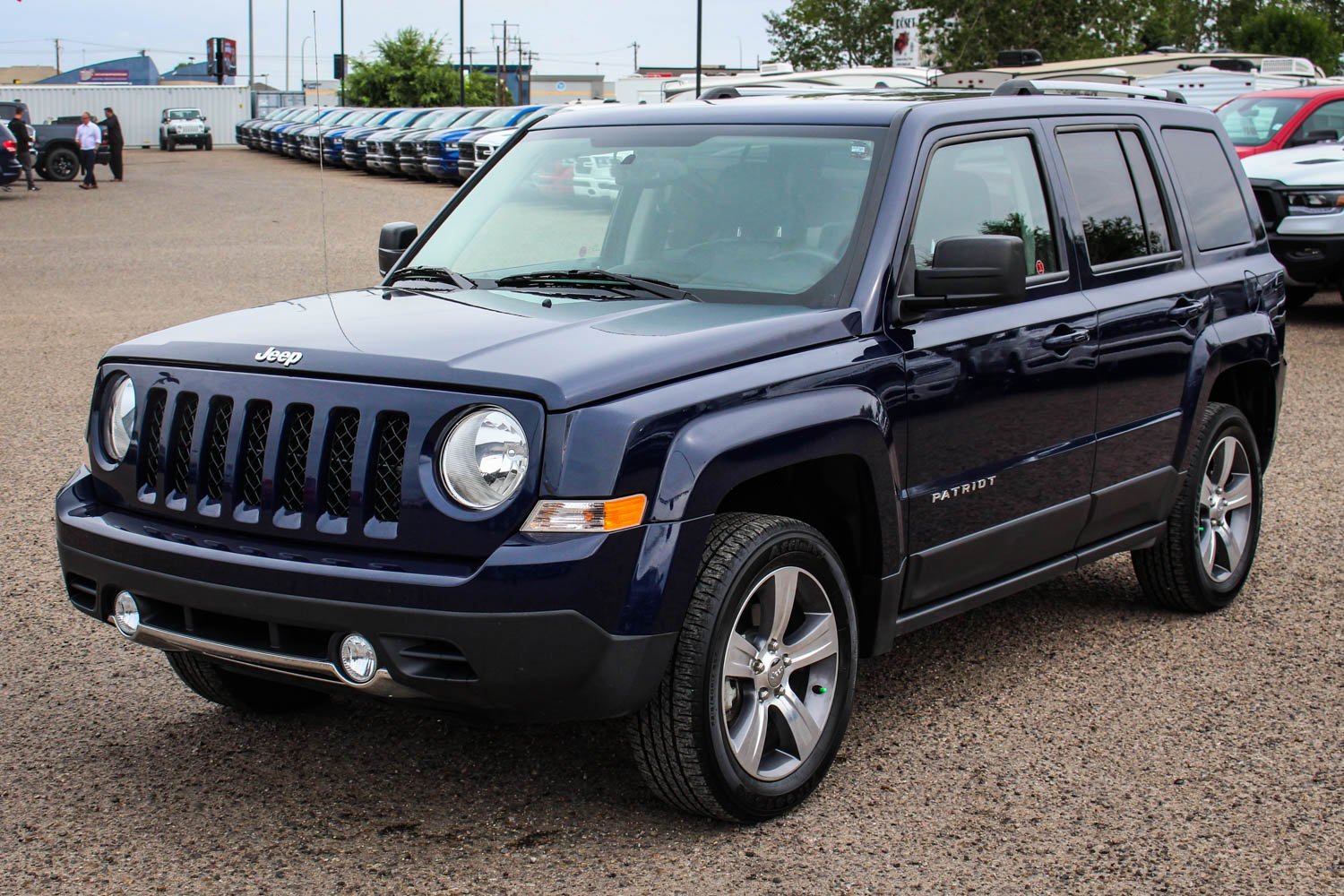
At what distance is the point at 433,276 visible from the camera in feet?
16.3

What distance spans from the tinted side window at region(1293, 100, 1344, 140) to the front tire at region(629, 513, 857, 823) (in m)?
13.7

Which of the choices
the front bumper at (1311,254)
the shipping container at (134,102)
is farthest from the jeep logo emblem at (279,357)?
the shipping container at (134,102)

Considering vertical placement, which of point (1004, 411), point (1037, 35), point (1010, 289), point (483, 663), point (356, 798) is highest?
point (1037, 35)

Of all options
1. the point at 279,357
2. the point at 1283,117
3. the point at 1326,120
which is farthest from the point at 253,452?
the point at 1326,120

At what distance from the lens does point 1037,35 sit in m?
58.5

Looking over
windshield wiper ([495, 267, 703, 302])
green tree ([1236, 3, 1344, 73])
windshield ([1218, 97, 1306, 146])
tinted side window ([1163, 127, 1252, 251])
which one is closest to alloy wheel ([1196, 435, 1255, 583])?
tinted side window ([1163, 127, 1252, 251])

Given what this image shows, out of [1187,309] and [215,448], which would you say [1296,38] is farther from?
[215,448]

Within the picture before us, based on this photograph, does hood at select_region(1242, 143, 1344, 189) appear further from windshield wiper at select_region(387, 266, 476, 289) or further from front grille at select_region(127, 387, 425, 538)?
front grille at select_region(127, 387, 425, 538)

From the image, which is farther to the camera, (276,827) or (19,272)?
(19,272)

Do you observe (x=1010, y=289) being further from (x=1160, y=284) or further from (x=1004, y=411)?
(x=1160, y=284)

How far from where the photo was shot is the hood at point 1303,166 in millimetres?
13625

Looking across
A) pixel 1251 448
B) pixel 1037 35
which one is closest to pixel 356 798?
pixel 1251 448

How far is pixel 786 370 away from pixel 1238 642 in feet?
8.25

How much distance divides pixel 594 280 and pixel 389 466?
1.21 metres
